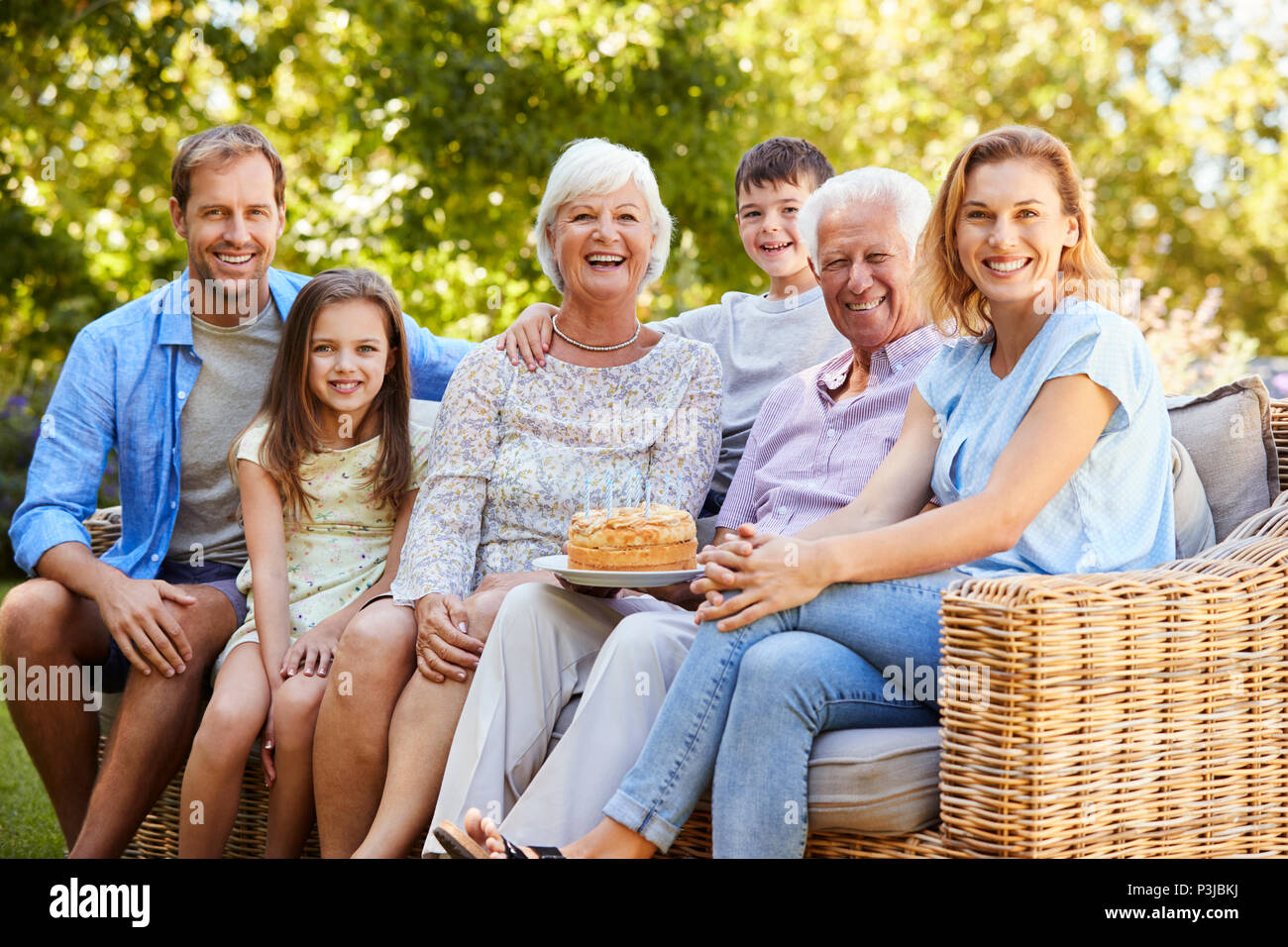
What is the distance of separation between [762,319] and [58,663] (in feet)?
6.86

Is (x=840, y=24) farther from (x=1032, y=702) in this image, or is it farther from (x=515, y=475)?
(x=1032, y=702)

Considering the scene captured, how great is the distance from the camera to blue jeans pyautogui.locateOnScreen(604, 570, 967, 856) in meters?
2.25

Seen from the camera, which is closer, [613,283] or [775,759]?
[775,759]

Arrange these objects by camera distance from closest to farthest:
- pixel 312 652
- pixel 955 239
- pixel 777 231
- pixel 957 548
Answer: pixel 957 548 < pixel 955 239 < pixel 312 652 < pixel 777 231

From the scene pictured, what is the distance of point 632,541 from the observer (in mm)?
2674

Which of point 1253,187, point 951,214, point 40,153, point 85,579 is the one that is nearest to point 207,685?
point 85,579

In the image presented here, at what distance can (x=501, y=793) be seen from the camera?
2648mm

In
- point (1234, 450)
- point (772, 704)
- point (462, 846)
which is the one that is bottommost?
point (462, 846)

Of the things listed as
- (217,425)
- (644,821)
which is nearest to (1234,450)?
(644,821)

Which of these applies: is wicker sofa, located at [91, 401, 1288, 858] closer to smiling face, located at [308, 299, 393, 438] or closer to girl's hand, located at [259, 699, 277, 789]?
girl's hand, located at [259, 699, 277, 789]

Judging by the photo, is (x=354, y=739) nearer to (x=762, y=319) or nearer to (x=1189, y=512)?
(x=762, y=319)

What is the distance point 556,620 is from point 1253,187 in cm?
1393

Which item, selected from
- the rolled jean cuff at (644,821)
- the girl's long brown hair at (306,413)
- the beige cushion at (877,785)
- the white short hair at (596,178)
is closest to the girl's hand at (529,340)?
the white short hair at (596,178)

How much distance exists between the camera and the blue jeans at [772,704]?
7.38 ft
